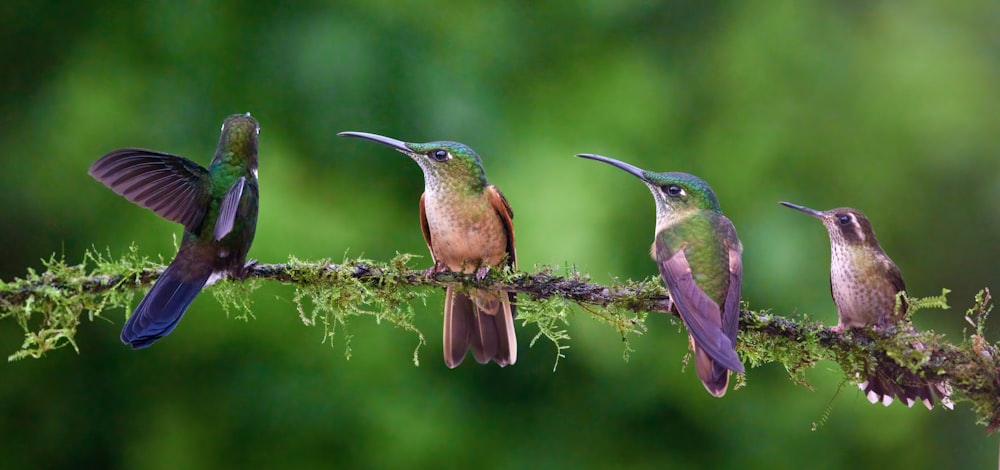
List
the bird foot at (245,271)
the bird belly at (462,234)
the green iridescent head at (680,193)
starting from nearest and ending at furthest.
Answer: the green iridescent head at (680,193), the bird foot at (245,271), the bird belly at (462,234)

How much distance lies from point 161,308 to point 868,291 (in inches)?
81.7

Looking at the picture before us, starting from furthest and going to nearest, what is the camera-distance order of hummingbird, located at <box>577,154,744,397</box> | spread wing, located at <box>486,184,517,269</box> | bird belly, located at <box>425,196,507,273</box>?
spread wing, located at <box>486,184,517,269</box> < bird belly, located at <box>425,196,507,273</box> < hummingbird, located at <box>577,154,744,397</box>

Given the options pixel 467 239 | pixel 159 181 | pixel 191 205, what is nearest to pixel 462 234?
pixel 467 239

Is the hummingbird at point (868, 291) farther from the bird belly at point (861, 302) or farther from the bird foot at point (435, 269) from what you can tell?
the bird foot at point (435, 269)

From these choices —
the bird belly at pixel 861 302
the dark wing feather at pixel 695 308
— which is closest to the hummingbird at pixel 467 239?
the dark wing feather at pixel 695 308

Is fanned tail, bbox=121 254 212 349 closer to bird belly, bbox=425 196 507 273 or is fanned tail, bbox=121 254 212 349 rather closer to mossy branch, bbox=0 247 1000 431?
mossy branch, bbox=0 247 1000 431

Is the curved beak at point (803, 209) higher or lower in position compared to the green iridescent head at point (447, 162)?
lower

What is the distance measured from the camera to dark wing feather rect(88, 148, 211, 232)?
2.72m

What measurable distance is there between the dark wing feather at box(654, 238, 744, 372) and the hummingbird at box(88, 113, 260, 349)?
1.15m

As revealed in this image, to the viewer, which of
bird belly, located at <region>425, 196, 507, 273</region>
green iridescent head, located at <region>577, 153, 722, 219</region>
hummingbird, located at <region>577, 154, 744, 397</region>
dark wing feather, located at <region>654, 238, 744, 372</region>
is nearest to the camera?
dark wing feather, located at <region>654, 238, 744, 372</region>

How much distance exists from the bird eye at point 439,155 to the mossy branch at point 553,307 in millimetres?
434

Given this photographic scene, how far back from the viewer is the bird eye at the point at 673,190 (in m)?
3.13

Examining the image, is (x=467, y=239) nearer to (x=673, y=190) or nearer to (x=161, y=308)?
(x=673, y=190)

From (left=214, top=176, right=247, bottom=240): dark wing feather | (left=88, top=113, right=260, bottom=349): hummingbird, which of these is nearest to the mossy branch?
(left=88, top=113, right=260, bottom=349): hummingbird
